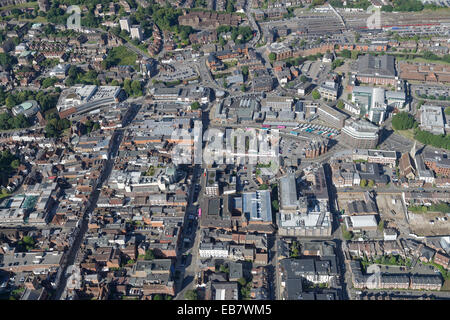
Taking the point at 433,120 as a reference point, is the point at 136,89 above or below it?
below

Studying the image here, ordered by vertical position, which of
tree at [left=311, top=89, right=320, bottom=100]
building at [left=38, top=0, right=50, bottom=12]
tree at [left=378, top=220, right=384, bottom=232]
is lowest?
tree at [left=378, top=220, right=384, bottom=232]

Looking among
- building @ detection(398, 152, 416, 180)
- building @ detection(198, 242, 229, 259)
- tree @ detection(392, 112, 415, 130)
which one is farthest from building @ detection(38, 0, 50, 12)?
building @ detection(398, 152, 416, 180)

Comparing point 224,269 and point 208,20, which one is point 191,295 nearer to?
point 224,269

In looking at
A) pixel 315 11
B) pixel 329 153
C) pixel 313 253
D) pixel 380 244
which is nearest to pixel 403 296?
pixel 380 244

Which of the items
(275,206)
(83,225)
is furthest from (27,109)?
(275,206)

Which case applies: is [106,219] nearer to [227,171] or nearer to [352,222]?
[227,171]

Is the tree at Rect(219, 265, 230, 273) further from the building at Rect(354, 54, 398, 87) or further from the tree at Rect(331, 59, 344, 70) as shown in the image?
the tree at Rect(331, 59, 344, 70)

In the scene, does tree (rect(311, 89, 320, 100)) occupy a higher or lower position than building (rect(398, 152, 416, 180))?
higher

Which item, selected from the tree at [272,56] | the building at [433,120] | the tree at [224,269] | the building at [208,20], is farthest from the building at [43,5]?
the building at [433,120]

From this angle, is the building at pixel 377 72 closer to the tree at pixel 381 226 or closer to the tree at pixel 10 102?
the tree at pixel 381 226
